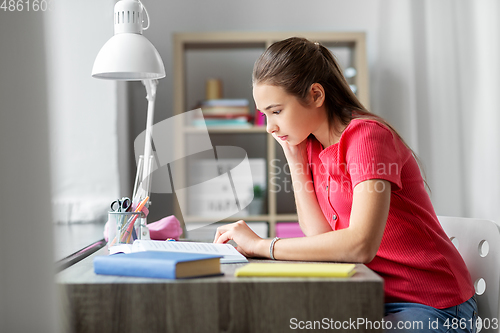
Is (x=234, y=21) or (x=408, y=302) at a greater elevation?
(x=234, y=21)

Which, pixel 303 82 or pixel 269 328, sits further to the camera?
pixel 303 82

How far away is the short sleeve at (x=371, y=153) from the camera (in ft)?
2.99

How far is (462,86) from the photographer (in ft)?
5.34

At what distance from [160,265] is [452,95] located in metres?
1.37

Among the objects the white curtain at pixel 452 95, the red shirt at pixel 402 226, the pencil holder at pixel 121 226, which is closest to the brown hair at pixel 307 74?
the red shirt at pixel 402 226

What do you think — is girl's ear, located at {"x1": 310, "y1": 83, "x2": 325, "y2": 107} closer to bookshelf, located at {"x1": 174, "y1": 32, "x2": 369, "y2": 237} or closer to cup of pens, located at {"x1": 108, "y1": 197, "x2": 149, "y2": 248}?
cup of pens, located at {"x1": 108, "y1": 197, "x2": 149, "y2": 248}

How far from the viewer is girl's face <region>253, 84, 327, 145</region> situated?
1.09 m

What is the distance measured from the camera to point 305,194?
4.20 feet

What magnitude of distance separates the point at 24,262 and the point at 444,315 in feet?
2.57

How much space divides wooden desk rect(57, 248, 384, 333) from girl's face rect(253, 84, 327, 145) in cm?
47

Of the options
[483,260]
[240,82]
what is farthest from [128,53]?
[240,82]

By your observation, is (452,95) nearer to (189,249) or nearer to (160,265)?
(189,249)

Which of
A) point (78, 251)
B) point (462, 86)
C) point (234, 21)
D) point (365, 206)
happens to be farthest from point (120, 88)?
point (365, 206)

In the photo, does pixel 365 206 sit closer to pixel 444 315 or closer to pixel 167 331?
pixel 444 315
